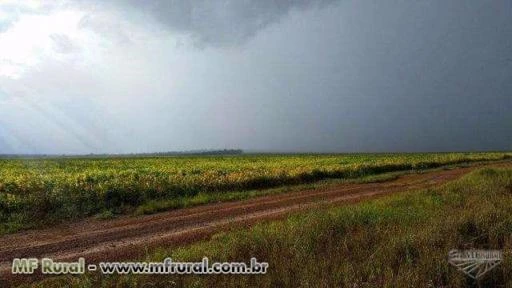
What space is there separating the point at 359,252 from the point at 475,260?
6.26ft

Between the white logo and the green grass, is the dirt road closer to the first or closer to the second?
the green grass

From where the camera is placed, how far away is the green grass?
648cm

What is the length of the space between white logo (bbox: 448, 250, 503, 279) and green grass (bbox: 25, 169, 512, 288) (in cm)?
11

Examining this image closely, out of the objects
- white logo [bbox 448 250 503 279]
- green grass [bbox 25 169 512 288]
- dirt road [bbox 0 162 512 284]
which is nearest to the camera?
green grass [bbox 25 169 512 288]

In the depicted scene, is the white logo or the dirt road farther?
the dirt road

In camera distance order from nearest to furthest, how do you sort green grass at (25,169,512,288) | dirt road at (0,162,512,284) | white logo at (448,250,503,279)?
green grass at (25,169,512,288)
white logo at (448,250,503,279)
dirt road at (0,162,512,284)

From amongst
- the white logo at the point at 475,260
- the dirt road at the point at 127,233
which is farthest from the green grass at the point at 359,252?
the dirt road at the point at 127,233

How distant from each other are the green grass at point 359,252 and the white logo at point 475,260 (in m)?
0.11

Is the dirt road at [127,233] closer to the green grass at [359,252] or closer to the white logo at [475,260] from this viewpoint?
the green grass at [359,252]

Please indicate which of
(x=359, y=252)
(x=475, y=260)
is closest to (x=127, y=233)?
(x=359, y=252)

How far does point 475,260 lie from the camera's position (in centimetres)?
696

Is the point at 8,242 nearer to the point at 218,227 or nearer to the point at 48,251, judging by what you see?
the point at 48,251

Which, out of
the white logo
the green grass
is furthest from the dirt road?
the white logo

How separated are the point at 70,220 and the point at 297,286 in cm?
1353
